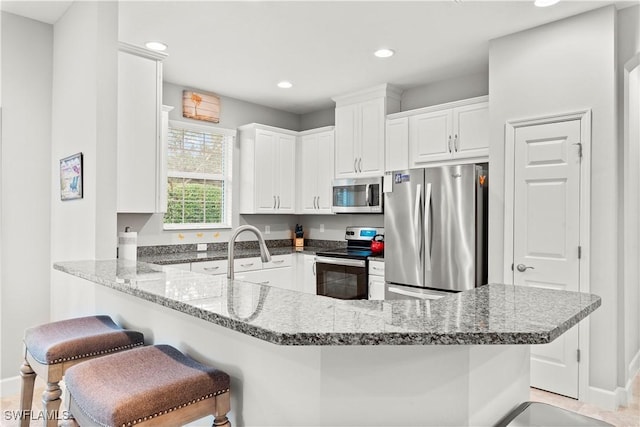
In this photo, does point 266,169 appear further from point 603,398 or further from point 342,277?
point 603,398

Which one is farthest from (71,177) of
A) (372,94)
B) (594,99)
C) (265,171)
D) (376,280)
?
(594,99)

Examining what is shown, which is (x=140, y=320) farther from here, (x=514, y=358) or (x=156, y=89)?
(x=156, y=89)

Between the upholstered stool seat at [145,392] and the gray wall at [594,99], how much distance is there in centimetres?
263

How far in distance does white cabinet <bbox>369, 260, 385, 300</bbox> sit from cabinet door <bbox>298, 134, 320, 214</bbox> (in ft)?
4.37

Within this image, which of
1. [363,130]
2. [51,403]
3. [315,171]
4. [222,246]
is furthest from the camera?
[315,171]

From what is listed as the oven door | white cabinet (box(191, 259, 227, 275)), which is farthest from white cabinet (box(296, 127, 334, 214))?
white cabinet (box(191, 259, 227, 275))

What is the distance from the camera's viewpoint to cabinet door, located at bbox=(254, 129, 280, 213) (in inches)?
192

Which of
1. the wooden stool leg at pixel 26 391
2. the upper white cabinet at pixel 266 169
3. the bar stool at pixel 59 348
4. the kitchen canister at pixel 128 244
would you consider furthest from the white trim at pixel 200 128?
the wooden stool leg at pixel 26 391

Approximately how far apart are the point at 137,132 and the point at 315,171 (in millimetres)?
2345

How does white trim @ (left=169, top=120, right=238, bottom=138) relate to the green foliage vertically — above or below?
above

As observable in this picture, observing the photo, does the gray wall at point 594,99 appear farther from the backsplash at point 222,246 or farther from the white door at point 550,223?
the backsplash at point 222,246

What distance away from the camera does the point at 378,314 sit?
44.4 inches

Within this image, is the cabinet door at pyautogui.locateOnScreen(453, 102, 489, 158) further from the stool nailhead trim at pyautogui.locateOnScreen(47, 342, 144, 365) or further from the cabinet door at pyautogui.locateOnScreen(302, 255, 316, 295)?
the stool nailhead trim at pyautogui.locateOnScreen(47, 342, 144, 365)

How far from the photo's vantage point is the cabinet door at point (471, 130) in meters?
3.68
